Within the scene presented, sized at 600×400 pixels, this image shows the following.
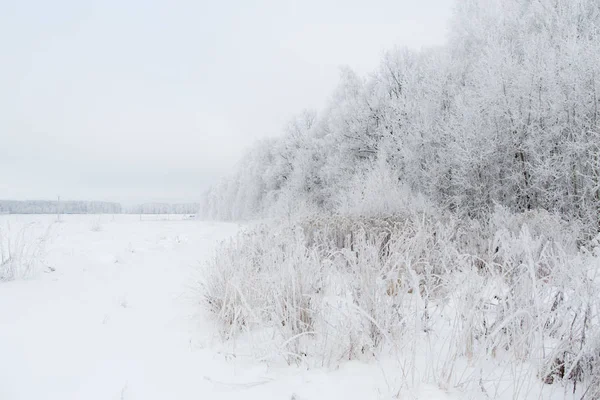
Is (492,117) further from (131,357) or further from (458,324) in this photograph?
(131,357)

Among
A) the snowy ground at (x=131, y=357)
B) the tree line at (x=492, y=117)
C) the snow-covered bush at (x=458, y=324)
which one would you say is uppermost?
the tree line at (x=492, y=117)

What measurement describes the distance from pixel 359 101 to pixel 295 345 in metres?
18.6

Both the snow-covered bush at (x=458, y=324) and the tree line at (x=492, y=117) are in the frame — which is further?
the tree line at (x=492, y=117)

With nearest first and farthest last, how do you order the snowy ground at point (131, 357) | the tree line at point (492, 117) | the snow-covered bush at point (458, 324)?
the snow-covered bush at point (458, 324)
the snowy ground at point (131, 357)
the tree line at point (492, 117)

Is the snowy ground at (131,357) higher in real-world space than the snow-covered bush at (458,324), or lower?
lower

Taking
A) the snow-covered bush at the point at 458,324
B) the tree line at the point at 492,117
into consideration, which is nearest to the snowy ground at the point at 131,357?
the snow-covered bush at the point at 458,324

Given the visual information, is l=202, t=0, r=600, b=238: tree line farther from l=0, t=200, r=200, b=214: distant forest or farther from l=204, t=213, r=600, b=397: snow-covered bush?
l=0, t=200, r=200, b=214: distant forest

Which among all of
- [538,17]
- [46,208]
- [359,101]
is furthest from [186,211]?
[538,17]

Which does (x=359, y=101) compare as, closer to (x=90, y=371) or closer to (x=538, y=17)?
(x=538, y=17)

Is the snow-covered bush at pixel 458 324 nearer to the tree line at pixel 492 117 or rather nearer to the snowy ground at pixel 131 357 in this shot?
the snowy ground at pixel 131 357

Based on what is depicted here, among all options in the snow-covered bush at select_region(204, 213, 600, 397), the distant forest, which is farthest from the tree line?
the distant forest

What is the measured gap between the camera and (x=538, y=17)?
12383mm

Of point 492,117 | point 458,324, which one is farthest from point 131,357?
point 492,117

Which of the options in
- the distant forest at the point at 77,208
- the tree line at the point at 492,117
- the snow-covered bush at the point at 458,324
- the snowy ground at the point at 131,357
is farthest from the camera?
the distant forest at the point at 77,208
